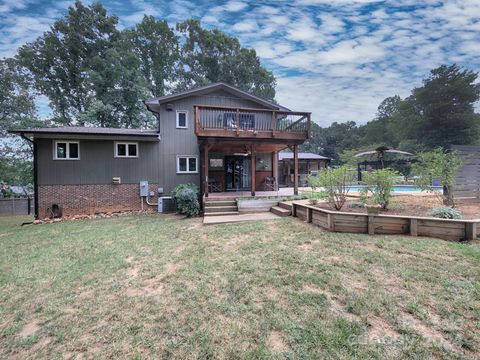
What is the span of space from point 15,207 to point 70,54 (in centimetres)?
1566

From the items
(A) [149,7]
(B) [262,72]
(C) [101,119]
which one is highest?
(B) [262,72]

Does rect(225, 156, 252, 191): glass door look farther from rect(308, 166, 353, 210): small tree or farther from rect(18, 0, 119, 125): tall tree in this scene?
rect(18, 0, 119, 125): tall tree

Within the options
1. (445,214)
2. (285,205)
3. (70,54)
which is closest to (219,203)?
(285,205)

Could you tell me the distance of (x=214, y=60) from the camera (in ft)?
92.1

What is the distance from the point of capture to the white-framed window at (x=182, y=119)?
39.4 ft

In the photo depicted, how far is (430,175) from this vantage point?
20.8 ft

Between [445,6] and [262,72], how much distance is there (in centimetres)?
2223

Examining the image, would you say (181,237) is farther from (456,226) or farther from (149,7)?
(149,7)

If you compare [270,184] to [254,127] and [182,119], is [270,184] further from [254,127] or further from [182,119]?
[182,119]

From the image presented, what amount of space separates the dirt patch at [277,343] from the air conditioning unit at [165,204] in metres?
9.91

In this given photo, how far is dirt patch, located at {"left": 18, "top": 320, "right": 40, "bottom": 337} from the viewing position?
2426mm

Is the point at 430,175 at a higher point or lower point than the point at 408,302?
higher

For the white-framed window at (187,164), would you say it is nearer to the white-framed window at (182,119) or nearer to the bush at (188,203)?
the white-framed window at (182,119)

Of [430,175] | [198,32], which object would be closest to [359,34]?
[430,175]
